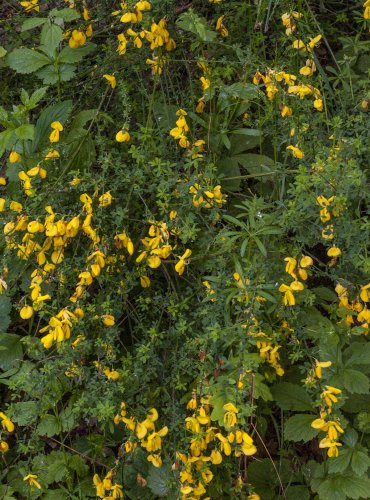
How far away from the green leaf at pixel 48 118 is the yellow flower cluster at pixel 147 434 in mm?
1092

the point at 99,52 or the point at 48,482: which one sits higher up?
the point at 99,52

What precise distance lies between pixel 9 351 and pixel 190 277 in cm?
70

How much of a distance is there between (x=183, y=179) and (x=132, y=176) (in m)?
0.16

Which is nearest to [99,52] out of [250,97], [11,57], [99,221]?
[11,57]

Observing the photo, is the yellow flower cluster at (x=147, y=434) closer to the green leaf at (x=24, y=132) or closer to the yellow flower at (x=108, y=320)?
the yellow flower at (x=108, y=320)

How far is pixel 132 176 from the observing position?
241cm

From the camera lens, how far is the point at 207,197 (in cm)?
236

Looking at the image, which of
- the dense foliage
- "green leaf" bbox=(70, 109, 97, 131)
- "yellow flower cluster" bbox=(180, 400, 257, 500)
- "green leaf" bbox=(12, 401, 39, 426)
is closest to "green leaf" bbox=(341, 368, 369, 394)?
the dense foliage

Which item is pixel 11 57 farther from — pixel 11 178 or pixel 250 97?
pixel 250 97

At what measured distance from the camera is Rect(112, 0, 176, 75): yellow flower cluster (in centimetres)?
238

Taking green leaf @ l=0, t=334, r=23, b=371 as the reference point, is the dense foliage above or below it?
above

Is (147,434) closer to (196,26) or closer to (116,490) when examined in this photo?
(116,490)

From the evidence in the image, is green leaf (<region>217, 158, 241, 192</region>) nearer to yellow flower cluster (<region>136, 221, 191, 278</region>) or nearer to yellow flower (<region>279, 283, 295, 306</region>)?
yellow flower cluster (<region>136, 221, 191, 278</region>)

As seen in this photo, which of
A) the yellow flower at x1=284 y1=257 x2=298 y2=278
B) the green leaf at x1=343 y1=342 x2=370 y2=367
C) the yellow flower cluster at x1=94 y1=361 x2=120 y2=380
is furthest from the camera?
the green leaf at x1=343 y1=342 x2=370 y2=367
